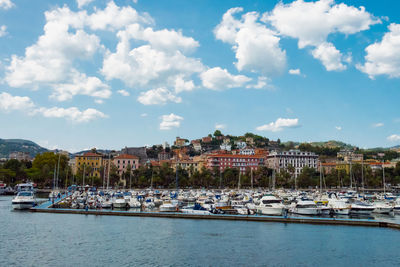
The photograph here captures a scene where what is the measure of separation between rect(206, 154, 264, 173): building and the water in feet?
321

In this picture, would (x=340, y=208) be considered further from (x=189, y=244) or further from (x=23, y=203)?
(x=23, y=203)

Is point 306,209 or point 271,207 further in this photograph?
point 306,209

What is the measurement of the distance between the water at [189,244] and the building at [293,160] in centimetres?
10798

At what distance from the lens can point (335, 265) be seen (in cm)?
2527

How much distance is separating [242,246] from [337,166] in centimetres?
13485

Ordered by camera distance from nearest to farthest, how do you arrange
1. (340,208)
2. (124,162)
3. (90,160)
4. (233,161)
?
(340,208) → (124,162) → (90,160) → (233,161)

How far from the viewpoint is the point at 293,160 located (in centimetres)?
15025

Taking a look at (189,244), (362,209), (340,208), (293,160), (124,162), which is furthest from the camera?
(293,160)

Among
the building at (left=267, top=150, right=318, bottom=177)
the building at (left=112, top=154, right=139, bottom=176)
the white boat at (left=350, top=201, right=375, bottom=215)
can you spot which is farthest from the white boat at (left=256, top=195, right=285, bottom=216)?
the building at (left=267, top=150, right=318, bottom=177)

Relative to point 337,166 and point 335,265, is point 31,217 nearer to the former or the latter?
point 335,265

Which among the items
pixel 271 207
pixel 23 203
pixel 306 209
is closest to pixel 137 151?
pixel 23 203

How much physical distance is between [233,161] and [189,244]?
373 ft

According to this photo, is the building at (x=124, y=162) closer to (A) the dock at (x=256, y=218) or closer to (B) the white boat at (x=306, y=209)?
(A) the dock at (x=256, y=218)

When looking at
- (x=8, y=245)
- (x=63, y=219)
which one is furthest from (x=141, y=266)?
(x=63, y=219)
